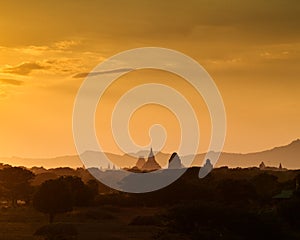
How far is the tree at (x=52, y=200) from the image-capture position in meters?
89.4

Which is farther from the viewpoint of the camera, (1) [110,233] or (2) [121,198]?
(2) [121,198]

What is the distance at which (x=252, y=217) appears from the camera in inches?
1837

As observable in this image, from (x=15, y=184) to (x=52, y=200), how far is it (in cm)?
4003

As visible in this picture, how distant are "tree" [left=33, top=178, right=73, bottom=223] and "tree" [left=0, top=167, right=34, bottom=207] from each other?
100ft

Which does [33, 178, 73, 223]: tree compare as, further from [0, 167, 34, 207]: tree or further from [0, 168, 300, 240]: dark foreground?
[0, 167, 34, 207]: tree

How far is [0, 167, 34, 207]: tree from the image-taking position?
404 ft

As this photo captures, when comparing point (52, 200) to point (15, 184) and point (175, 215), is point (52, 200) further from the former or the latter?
point (175, 215)

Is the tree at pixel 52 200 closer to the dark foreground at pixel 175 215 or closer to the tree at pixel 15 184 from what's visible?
the dark foreground at pixel 175 215

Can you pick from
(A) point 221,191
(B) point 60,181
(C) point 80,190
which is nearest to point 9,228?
(B) point 60,181

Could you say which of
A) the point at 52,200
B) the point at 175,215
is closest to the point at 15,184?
the point at 52,200

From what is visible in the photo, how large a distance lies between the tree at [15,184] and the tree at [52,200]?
3053cm

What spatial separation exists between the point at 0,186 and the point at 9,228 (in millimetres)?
57757

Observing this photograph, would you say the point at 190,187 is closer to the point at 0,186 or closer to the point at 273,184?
the point at 273,184

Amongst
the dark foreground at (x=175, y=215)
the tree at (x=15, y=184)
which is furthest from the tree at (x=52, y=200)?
the tree at (x=15, y=184)
